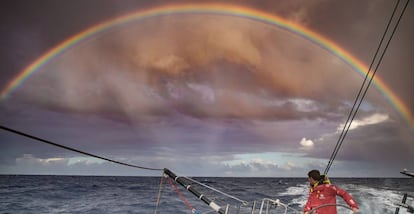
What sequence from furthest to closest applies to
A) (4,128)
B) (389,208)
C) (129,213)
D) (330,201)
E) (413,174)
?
(129,213), (389,208), (413,174), (330,201), (4,128)

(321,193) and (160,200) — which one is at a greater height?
(321,193)

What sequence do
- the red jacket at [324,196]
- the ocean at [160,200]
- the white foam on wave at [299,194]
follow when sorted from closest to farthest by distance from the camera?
the red jacket at [324,196]
the ocean at [160,200]
the white foam on wave at [299,194]

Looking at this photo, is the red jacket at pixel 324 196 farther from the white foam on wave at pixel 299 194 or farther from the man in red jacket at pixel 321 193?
the white foam on wave at pixel 299 194

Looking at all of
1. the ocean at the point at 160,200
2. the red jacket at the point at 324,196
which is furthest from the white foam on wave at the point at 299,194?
the red jacket at the point at 324,196

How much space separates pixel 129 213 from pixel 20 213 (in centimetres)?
1207

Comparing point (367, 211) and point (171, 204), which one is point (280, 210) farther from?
point (171, 204)

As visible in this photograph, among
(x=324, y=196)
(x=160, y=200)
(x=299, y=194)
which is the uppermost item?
(x=324, y=196)

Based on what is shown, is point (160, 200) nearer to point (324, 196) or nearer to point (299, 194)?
point (299, 194)

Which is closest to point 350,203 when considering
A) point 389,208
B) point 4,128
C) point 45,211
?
point 4,128

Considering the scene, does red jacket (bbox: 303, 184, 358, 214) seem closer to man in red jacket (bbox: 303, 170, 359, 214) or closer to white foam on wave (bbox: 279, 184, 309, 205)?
man in red jacket (bbox: 303, 170, 359, 214)

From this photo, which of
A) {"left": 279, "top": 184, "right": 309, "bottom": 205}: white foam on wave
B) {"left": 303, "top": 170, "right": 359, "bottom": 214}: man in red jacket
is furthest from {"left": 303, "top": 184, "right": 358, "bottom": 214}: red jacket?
{"left": 279, "top": 184, "right": 309, "bottom": 205}: white foam on wave

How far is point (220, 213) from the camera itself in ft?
22.8

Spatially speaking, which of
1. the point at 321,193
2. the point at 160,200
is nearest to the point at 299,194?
the point at 160,200

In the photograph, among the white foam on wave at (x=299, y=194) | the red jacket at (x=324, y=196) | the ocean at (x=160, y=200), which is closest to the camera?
the red jacket at (x=324, y=196)
